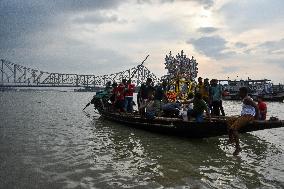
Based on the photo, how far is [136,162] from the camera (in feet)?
29.9

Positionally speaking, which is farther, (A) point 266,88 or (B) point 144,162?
(A) point 266,88

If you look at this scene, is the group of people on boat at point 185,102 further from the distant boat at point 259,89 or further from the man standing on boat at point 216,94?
the distant boat at point 259,89

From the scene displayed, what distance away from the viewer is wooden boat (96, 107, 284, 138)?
11125mm

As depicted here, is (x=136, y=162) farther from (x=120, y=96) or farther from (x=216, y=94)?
(x=120, y=96)

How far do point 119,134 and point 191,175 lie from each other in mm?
7115

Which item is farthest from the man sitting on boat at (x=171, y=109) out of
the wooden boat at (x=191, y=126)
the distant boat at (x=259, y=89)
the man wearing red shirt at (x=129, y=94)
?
the distant boat at (x=259, y=89)

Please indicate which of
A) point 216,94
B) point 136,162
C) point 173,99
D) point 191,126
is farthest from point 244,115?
point 173,99

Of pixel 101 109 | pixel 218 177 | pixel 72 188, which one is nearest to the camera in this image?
pixel 72 188

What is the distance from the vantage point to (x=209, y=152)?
10641 mm

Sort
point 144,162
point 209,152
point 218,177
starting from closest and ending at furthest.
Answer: point 218,177 < point 144,162 < point 209,152

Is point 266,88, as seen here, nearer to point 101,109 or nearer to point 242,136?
point 101,109

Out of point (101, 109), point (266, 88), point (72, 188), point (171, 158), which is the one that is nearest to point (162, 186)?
point (72, 188)

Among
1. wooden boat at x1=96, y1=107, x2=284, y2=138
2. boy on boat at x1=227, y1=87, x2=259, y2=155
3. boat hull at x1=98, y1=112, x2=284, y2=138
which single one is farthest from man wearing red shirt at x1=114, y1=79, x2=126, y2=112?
boy on boat at x1=227, y1=87, x2=259, y2=155

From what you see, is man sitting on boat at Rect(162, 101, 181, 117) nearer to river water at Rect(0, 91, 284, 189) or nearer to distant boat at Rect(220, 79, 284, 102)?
river water at Rect(0, 91, 284, 189)
